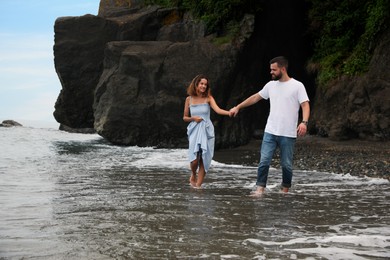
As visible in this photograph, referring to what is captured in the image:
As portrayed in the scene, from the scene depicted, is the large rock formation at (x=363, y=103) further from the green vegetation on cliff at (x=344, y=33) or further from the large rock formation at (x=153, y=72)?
the large rock formation at (x=153, y=72)

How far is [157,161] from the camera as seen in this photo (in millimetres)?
13938

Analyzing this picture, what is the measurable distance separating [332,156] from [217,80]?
5899 millimetres

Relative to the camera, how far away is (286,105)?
795 centimetres

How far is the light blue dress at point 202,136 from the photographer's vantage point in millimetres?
8969

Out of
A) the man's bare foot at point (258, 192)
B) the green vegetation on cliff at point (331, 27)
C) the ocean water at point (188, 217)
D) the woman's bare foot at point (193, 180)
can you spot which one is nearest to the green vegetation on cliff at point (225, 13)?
the green vegetation on cliff at point (331, 27)

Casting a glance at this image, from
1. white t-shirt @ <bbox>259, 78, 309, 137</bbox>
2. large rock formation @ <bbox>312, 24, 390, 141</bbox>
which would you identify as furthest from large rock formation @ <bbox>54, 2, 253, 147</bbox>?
white t-shirt @ <bbox>259, 78, 309, 137</bbox>

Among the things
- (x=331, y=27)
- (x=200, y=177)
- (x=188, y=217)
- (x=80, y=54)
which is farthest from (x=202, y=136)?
(x=80, y=54)

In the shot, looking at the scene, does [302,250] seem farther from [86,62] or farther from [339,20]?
[86,62]

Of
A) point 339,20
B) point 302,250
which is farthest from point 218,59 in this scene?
point 302,250

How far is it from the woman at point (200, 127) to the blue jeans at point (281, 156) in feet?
3.51

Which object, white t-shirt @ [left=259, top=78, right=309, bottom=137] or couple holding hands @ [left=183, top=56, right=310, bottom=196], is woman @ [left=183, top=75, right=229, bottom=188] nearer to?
couple holding hands @ [left=183, top=56, right=310, bottom=196]

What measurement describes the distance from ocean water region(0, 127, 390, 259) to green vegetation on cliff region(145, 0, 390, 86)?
8333 millimetres

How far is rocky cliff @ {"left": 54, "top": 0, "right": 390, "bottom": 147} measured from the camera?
16953 millimetres

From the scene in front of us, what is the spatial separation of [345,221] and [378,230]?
528 millimetres
